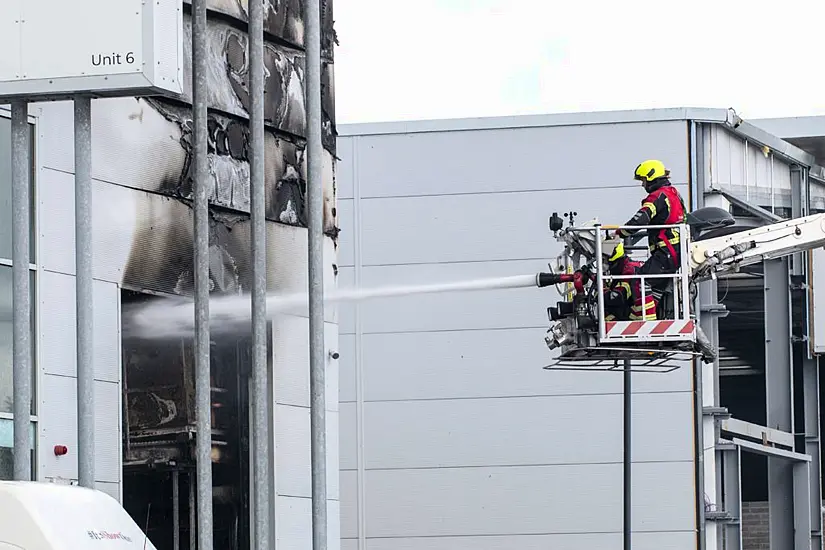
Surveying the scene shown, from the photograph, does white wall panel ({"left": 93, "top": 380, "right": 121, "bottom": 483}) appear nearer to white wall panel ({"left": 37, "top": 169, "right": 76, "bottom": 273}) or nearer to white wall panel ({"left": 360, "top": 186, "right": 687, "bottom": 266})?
white wall panel ({"left": 37, "top": 169, "right": 76, "bottom": 273})

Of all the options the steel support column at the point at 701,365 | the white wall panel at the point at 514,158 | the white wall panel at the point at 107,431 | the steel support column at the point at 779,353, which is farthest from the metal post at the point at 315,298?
the steel support column at the point at 779,353

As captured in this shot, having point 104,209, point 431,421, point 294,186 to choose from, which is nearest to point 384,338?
point 431,421

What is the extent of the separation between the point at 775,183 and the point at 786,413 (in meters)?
4.11

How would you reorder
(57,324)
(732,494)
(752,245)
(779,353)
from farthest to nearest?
(779,353)
(732,494)
(752,245)
(57,324)

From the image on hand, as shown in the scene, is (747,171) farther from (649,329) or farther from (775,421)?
(649,329)

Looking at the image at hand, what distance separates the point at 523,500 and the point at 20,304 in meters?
16.1

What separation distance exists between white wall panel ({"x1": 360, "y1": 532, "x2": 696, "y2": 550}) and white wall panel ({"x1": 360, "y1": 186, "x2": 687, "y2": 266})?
15.4 feet

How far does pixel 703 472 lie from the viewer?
25.0 meters

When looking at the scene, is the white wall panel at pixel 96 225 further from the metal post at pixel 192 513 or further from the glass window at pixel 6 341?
the metal post at pixel 192 513

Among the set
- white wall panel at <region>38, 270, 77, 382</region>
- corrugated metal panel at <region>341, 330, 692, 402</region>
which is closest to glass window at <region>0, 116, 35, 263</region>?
white wall panel at <region>38, 270, 77, 382</region>

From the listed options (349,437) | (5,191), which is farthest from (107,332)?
(349,437)

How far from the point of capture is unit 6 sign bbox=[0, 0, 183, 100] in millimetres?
10602

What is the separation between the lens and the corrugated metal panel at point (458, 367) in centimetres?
2602

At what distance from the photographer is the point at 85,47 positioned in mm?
10664
